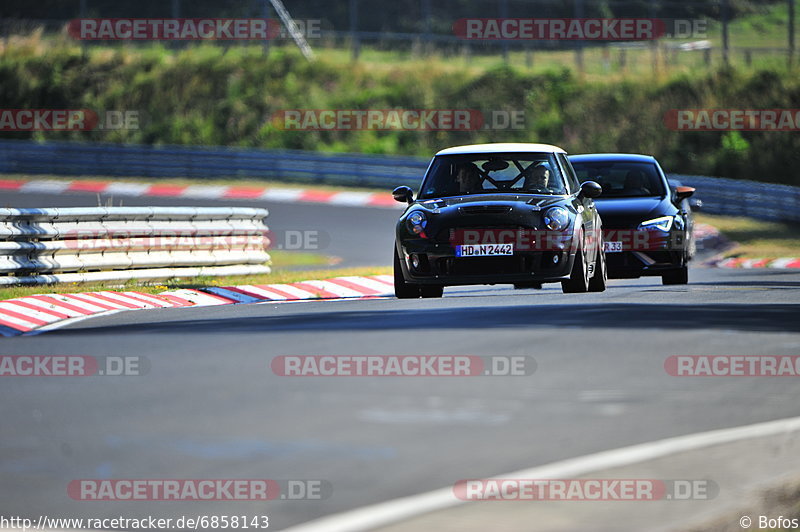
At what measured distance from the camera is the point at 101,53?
49.6 metres

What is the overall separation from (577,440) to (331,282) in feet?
38.2

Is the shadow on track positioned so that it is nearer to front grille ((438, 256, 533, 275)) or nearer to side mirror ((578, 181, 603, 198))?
front grille ((438, 256, 533, 275))

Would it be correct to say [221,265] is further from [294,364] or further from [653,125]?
[653,125]

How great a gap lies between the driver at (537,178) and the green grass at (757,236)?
10.7m

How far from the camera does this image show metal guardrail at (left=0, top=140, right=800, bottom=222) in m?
36.5

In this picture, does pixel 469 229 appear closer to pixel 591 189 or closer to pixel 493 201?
pixel 493 201

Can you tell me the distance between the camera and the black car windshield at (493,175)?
14.0 metres

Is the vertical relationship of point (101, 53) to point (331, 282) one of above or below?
above

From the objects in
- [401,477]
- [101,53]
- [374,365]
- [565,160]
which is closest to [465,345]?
[374,365]

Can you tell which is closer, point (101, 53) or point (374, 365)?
point (374, 365)

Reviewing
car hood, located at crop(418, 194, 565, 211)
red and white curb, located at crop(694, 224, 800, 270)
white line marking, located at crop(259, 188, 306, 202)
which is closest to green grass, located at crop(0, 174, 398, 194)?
white line marking, located at crop(259, 188, 306, 202)

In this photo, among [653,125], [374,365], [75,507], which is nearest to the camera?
[75,507]

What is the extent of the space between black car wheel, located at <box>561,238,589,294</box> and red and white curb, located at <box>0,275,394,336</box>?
2636mm

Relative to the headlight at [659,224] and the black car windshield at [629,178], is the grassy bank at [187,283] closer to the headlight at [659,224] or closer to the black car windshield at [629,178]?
the black car windshield at [629,178]
